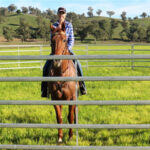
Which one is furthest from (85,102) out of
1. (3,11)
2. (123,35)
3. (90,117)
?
(3,11)

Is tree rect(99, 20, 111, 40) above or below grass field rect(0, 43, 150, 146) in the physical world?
above

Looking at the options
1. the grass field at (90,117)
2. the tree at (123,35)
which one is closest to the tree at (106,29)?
the tree at (123,35)

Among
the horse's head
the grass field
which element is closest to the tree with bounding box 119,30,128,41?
the grass field

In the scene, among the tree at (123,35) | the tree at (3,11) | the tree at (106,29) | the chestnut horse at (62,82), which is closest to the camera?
the chestnut horse at (62,82)

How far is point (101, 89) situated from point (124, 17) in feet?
510

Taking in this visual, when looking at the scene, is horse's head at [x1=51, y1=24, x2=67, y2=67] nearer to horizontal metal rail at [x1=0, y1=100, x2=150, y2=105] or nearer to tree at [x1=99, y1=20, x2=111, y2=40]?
horizontal metal rail at [x1=0, y1=100, x2=150, y2=105]

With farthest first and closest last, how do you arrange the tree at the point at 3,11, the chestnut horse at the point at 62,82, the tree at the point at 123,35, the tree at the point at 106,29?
the tree at the point at 3,11 → the tree at the point at 106,29 → the tree at the point at 123,35 → the chestnut horse at the point at 62,82

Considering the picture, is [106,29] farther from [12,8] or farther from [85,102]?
[85,102]

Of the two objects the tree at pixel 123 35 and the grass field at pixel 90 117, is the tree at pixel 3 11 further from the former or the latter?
the grass field at pixel 90 117

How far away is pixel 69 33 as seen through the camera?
4609 mm

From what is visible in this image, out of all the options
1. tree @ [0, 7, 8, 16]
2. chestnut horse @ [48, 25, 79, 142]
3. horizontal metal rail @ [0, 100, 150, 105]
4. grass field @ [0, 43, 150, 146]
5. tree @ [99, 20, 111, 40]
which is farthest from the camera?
tree @ [0, 7, 8, 16]

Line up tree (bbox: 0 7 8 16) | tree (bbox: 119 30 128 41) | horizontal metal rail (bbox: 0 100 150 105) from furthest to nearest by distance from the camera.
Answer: tree (bbox: 0 7 8 16)
tree (bbox: 119 30 128 41)
horizontal metal rail (bbox: 0 100 150 105)

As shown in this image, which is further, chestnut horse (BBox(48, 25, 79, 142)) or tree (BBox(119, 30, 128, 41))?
tree (BBox(119, 30, 128, 41))

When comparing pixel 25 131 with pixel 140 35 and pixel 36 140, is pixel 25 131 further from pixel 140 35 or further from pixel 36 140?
pixel 140 35
